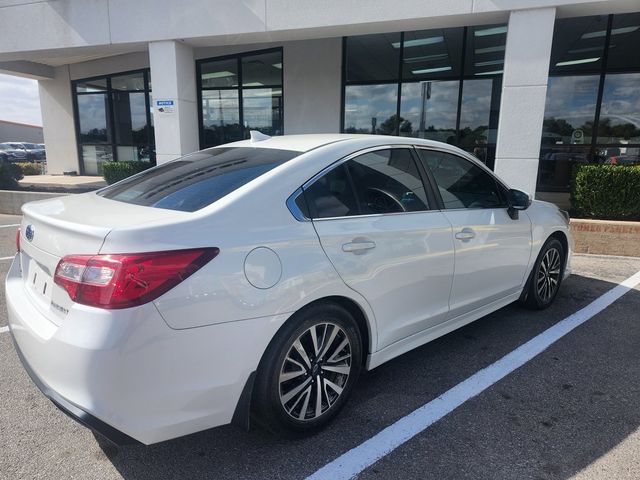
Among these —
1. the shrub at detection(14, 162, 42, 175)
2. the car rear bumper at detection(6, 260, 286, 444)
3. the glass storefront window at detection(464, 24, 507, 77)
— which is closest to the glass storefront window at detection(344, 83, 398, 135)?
the glass storefront window at detection(464, 24, 507, 77)

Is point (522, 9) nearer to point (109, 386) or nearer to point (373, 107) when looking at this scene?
point (373, 107)

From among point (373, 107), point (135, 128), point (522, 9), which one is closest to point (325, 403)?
point (522, 9)

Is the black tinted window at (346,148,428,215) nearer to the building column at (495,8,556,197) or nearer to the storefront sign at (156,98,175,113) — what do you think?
the building column at (495,8,556,197)

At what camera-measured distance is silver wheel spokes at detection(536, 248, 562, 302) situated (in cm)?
441

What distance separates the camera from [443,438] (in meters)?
2.61

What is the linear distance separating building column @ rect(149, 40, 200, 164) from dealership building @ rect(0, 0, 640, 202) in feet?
0.10

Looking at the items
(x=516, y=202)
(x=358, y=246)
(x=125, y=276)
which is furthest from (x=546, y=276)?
(x=125, y=276)

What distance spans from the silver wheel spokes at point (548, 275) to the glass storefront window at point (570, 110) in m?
7.04

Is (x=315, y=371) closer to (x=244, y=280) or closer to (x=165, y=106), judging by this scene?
(x=244, y=280)

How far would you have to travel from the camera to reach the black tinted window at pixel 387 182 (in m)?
Result: 2.85

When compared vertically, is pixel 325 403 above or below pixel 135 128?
below

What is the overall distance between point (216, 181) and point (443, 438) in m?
1.92

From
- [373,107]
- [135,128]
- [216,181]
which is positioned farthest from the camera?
[135,128]

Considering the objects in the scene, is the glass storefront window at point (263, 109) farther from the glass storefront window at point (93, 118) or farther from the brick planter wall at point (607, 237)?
the brick planter wall at point (607, 237)
